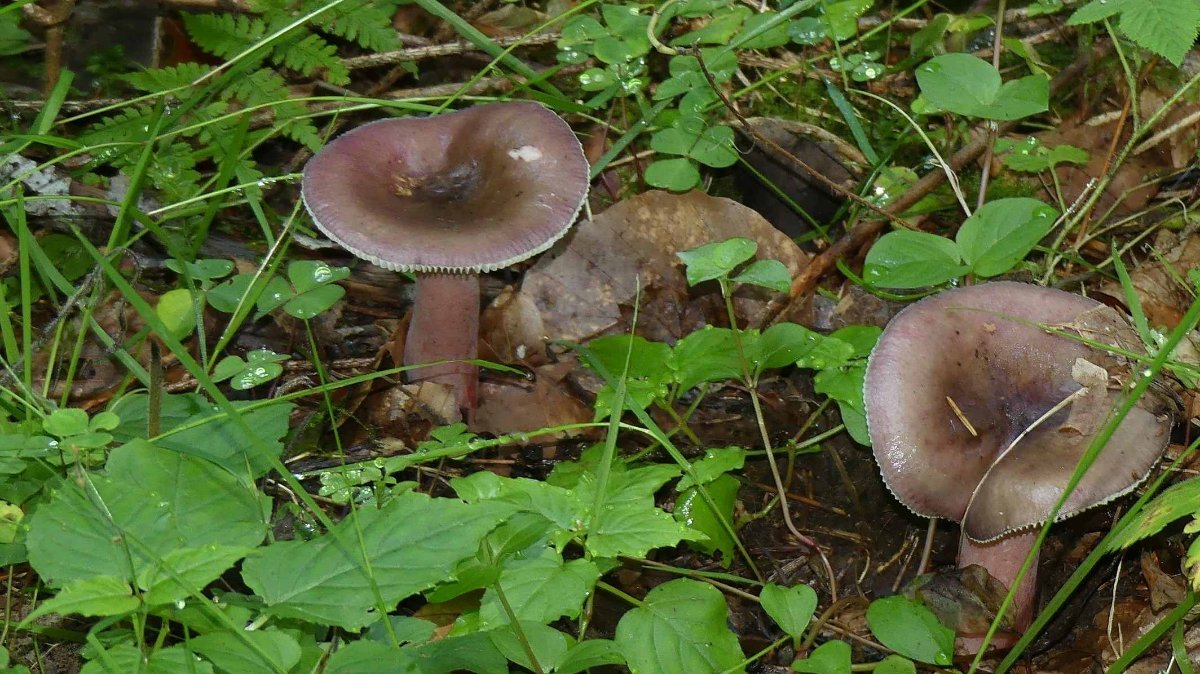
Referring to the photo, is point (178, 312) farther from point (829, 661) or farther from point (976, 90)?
point (976, 90)

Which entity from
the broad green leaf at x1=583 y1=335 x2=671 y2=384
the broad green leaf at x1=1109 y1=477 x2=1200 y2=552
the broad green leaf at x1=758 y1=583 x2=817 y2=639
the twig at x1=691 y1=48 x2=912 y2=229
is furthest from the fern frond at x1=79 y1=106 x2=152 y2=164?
the broad green leaf at x1=1109 y1=477 x2=1200 y2=552

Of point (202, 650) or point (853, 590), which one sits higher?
point (202, 650)

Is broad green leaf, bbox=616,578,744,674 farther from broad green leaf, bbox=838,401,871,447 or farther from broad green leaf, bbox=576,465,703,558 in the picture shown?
broad green leaf, bbox=838,401,871,447

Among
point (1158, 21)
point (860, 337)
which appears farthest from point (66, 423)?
point (1158, 21)

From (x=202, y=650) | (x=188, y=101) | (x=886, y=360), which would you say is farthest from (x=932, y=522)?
(x=188, y=101)

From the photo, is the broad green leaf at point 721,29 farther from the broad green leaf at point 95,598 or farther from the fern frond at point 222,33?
the broad green leaf at point 95,598

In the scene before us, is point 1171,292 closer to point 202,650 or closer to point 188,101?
point 202,650

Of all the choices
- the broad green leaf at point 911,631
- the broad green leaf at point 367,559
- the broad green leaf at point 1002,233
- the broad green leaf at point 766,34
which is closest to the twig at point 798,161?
the broad green leaf at point 766,34
